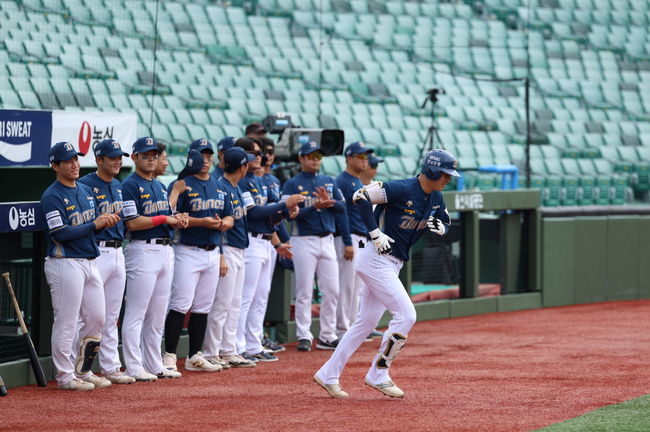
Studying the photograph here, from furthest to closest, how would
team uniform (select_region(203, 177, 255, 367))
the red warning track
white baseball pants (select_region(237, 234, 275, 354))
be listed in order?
white baseball pants (select_region(237, 234, 275, 354)) < team uniform (select_region(203, 177, 255, 367)) < the red warning track

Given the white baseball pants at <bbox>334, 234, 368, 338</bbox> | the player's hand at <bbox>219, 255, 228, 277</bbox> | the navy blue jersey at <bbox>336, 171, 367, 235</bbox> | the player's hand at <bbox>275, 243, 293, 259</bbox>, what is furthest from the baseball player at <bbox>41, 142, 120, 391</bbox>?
the white baseball pants at <bbox>334, 234, 368, 338</bbox>

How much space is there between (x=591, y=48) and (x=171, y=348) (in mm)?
16458

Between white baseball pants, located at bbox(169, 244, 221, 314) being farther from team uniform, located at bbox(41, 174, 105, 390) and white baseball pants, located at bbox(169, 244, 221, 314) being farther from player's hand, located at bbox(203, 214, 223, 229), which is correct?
team uniform, located at bbox(41, 174, 105, 390)

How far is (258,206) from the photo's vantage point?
8055 mm

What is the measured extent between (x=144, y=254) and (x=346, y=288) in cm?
283

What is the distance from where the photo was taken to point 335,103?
57.0 ft

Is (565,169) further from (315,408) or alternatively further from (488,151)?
(315,408)

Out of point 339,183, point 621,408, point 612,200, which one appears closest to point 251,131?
point 339,183

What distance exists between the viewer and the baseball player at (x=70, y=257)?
21.1 feet

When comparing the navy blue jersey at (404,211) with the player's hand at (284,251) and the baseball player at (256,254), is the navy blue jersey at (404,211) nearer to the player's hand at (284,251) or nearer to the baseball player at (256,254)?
the baseball player at (256,254)

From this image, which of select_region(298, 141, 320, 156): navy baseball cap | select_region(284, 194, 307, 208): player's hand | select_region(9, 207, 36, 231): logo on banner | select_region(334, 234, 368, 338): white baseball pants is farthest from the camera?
select_region(334, 234, 368, 338): white baseball pants

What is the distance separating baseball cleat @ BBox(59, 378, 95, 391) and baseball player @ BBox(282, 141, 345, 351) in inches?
99.7

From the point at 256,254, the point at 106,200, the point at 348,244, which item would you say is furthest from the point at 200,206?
the point at 348,244

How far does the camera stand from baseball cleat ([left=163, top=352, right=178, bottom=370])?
736 centimetres
